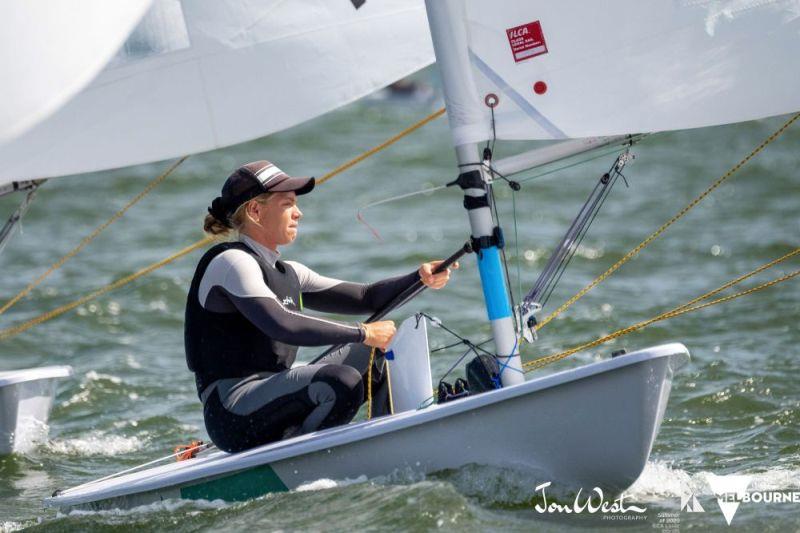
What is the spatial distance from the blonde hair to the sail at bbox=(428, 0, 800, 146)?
1.84ft

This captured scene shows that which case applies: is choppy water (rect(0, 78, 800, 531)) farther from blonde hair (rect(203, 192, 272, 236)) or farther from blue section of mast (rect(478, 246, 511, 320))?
blonde hair (rect(203, 192, 272, 236))

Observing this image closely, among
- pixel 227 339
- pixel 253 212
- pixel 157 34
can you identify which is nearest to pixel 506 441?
pixel 227 339

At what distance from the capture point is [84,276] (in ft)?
25.3

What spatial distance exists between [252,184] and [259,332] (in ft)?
1.31

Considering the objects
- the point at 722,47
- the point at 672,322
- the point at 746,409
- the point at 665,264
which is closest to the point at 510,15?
the point at 722,47

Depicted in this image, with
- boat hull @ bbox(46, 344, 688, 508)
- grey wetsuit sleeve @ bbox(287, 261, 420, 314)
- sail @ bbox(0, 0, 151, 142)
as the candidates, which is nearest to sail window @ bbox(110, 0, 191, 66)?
sail @ bbox(0, 0, 151, 142)

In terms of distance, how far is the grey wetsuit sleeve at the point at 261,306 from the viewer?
3.02 meters

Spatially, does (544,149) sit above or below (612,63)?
below

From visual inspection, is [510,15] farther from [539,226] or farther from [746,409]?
[539,226]

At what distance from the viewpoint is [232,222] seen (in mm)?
3248

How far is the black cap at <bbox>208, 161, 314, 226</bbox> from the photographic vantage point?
3.18m

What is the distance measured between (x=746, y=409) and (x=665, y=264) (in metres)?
3.08

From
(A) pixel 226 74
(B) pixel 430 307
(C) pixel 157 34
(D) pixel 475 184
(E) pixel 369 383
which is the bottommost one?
(B) pixel 430 307

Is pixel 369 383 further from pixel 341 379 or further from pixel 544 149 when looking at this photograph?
pixel 544 149
